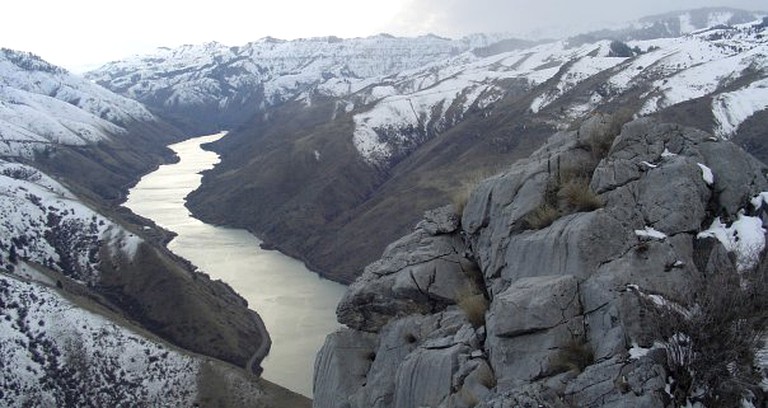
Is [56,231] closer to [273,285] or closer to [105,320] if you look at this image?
[273,285]

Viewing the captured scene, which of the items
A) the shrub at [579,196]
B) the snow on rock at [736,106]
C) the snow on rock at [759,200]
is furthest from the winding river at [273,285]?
the snow on rock at [736,106]

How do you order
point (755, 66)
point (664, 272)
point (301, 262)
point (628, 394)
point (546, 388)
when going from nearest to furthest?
point (628, 394) → point (546, 388) → point (664, 272) → point (301, 262) → point (755, 66)

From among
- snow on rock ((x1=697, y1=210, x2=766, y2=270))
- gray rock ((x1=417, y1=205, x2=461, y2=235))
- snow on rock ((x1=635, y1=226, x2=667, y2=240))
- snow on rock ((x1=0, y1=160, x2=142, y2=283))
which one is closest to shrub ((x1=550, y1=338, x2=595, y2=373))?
snow on rock ((x1=635, y1=226, x2=667, y2=240))

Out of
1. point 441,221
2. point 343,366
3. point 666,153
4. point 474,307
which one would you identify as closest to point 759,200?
point 666,153

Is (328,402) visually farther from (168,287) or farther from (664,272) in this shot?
(168,287)

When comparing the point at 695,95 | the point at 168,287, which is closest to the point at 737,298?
the point at 168,287

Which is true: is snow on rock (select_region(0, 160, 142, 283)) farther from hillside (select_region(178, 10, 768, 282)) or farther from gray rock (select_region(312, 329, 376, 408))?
gray rock (select_region(312, 329, 376, 408))
